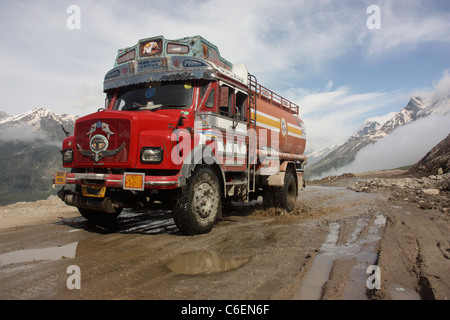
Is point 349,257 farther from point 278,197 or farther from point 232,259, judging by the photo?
point 278,197

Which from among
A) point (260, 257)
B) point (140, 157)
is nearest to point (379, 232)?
point (260, 257)

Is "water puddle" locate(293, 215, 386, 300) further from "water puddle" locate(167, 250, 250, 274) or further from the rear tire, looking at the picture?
the rear tire

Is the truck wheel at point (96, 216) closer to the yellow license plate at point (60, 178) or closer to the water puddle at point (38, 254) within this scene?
the yellow license plate at point (60, 178)

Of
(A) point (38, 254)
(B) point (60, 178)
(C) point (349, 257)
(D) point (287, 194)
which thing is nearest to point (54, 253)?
(A) point (38, 254)

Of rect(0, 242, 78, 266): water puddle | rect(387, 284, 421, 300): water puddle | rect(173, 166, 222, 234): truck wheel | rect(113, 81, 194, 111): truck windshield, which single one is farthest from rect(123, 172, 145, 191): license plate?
rect(387, 284, 421, 300): water puddle

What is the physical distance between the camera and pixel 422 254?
4.28 metres

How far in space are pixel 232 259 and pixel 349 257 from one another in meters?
1.55

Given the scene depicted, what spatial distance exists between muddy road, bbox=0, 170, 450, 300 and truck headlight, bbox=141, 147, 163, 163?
1294 millimetres

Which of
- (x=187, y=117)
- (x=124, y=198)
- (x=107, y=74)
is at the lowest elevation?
(x=124, y=198)

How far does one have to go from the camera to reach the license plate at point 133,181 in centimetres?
476

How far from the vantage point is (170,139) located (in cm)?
496
